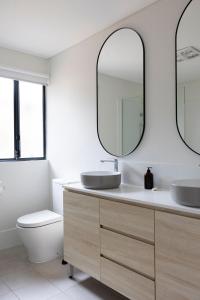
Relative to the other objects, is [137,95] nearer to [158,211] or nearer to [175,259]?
[158,211]

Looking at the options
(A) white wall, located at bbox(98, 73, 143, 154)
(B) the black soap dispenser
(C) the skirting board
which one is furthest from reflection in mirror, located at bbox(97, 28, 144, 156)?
(C) the skirting board

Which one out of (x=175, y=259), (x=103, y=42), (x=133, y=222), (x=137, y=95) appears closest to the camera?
(x=175, y=259)

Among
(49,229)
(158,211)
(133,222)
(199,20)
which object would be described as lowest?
(49,229)

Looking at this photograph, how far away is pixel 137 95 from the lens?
7.10 ft

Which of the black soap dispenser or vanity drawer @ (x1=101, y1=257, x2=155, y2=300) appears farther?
the black soap dispenser

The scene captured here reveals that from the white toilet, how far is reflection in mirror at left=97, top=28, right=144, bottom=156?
2.61 ft

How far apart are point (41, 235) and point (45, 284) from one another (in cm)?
45

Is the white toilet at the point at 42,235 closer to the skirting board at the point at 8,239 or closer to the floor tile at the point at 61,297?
the skirting board at the point at 8,239

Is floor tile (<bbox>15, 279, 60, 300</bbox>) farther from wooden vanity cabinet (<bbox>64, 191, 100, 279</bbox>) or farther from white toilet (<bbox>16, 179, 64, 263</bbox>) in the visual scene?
white toilet (<bbox>16, 179, 64, 263</bbox>)

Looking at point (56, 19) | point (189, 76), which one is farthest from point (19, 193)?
point (189, 76)

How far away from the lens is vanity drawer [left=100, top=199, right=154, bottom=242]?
154cm

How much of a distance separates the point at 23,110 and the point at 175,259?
246cm

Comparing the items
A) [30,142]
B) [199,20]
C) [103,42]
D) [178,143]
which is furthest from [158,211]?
[30,142]

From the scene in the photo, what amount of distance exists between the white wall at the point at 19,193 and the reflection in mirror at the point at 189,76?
1925mm
